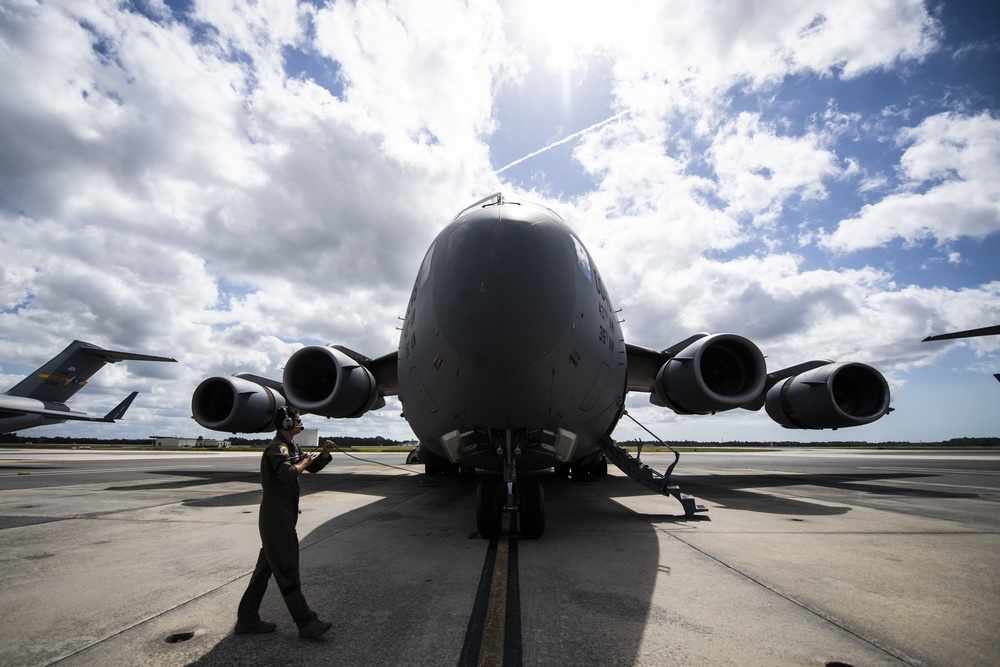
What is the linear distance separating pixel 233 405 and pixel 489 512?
798 cm

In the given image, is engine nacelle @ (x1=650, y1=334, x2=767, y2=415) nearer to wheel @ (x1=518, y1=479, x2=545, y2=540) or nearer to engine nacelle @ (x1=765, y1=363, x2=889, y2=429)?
engine nacelle @ (x1=765, y1=363, x2=889, y2=429)

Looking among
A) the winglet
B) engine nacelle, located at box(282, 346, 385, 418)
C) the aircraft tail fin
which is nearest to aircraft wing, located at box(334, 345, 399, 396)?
Result: engine nacelle, located at box(282, 346, 385, 418)

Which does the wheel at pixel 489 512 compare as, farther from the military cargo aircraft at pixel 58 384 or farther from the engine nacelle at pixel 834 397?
the military cargo aircraft at pixel 58 384

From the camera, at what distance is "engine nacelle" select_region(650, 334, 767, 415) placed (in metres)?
7.84

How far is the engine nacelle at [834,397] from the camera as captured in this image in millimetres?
9148

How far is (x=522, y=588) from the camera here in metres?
3.23

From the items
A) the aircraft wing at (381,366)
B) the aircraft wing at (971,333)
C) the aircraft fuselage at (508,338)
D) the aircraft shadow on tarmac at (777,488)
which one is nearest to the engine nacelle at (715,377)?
the aircraft shadow on tarmac at (777,488)

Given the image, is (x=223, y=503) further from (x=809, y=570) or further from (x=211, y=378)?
(x=809, y=570)

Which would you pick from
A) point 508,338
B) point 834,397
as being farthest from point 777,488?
point 508,338

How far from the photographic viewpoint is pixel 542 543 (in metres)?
4.68

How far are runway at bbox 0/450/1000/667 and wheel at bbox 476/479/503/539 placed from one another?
0.74ft

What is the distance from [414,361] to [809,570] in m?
4.03

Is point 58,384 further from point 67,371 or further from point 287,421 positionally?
point 287,421

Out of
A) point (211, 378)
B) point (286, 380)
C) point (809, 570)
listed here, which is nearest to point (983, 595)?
point (809, 570)
